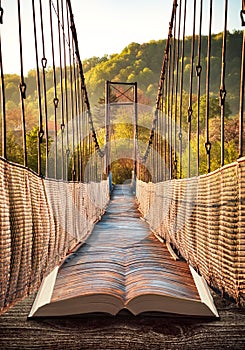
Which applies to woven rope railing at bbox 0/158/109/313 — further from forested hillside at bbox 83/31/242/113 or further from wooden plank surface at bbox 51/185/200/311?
forested hillside at bbox 83/31/242/113

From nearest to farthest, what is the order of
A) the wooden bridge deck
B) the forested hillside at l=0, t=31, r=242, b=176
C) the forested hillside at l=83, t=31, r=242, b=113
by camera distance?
the wooden bridge deck, the forested hillside at l=0, t=31, r=242, b=176, the forested hillside at l=83, t=31, r=242, b=113

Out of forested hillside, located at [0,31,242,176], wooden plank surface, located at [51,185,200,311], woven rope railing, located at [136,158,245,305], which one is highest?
forested hillside, located at [0,31,242,176]

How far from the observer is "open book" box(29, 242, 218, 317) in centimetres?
92

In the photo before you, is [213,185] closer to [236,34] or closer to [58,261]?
[58,261]

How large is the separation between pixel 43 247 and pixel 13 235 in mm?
327

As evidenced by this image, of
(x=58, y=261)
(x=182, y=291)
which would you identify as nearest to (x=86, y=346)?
(x=182, y=291)

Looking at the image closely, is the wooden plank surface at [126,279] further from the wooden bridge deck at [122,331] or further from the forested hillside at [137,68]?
the forested hillside at [137,68]

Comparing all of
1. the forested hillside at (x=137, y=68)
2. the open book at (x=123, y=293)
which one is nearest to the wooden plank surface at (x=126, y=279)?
the open book at (x=123, y=293)

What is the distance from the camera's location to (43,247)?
1.24 meters

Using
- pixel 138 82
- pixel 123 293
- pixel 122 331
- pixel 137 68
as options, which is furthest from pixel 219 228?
pixel 137 68

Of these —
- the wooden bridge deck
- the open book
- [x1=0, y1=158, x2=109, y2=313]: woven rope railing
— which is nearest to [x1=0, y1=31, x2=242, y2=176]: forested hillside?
[x1=0, y1=158, x2=109, y2=313]: woven rope railing

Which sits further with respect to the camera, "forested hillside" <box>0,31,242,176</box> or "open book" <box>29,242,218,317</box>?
"forested hillside" <box>0,31,242,176</box>

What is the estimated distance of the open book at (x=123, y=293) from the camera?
0.92m

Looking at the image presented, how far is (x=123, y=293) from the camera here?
→ 1.03 m
